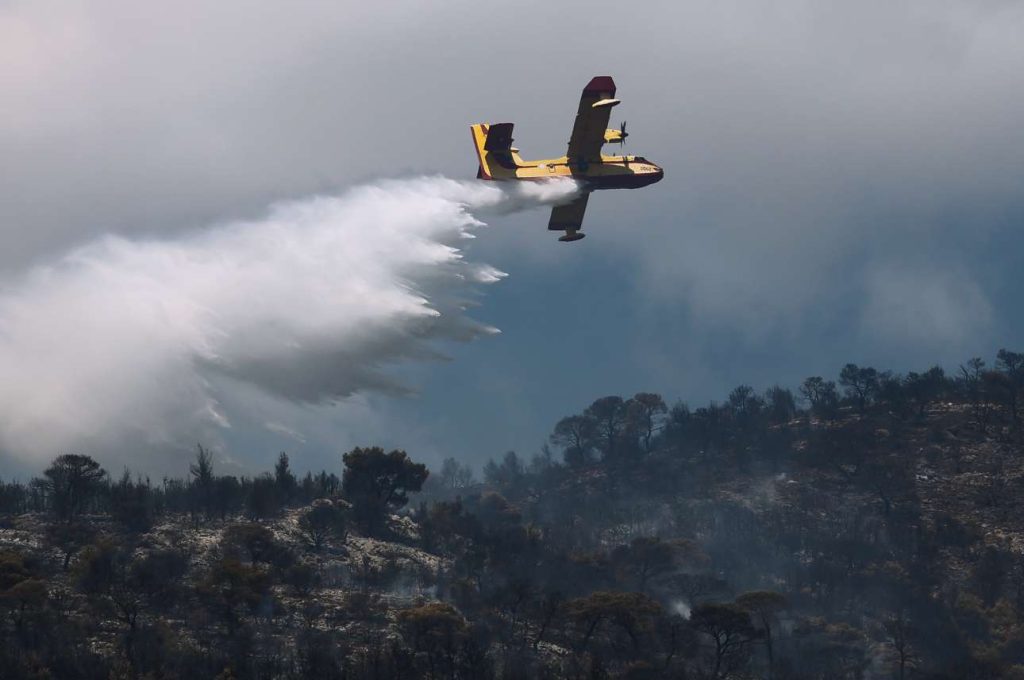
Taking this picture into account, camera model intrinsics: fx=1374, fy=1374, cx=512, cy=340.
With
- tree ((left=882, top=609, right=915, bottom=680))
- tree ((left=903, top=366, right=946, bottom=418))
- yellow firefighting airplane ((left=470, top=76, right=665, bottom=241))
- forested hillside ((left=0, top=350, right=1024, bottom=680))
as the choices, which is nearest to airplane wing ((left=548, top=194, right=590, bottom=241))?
yellow firefighting airplane ((left=470, top=76, right=665, bottom=241))

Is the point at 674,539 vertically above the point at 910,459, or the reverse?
the point at 910,459

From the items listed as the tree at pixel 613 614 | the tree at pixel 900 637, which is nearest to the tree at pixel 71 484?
the tree at pixel 613 614

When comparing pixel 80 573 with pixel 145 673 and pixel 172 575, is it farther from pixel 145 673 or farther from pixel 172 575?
pixel 145 673

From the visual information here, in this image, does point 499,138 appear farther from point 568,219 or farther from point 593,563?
point 593,563

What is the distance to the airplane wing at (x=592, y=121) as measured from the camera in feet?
229

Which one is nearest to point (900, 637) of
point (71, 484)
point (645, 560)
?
point (645, 560)

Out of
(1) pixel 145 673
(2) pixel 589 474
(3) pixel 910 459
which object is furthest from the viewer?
(2) pixel 589 474

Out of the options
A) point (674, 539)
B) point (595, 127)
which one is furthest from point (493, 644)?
point (674, 539)

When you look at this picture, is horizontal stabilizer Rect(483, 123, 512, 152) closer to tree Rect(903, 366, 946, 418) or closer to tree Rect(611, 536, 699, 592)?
tree Rect(611, 536, 699, 592)

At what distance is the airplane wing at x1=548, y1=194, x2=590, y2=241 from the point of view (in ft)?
251

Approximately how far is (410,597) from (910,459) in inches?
1952

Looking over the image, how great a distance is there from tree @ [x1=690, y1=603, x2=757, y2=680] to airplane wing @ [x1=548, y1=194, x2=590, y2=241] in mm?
21512

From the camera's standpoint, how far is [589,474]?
5148 inches

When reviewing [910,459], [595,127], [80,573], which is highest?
[595,127]
